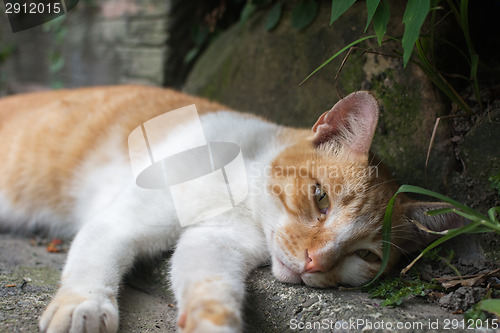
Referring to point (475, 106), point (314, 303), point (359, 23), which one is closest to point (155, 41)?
point (359, 23)

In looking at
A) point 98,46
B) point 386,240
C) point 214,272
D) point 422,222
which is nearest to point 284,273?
point 214,272

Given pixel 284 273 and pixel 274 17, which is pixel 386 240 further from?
pixel 274 17

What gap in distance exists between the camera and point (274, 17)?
132 inches

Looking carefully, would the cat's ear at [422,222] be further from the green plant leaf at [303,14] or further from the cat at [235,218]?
the green plant leaf at [303,14]

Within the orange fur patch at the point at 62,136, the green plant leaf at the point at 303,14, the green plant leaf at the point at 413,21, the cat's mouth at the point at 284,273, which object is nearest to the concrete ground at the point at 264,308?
the cat's mouth at the point at 284,273

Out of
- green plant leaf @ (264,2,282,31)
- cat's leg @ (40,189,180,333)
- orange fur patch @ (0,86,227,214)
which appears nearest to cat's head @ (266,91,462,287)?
cat's leg @ (40,189,180,333)

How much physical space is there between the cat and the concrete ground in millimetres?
89

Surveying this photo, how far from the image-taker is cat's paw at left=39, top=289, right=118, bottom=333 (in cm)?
165

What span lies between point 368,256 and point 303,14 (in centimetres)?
182

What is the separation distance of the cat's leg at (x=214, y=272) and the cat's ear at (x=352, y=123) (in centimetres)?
60

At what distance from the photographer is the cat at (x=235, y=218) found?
5.82ft

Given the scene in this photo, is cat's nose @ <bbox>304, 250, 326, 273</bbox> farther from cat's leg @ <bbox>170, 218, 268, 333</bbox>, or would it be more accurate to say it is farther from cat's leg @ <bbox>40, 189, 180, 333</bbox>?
cat's leg @ <bbox>40, 189, 180, 333</bbox>

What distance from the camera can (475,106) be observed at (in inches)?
90.1

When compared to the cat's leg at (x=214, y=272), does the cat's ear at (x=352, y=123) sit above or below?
above
